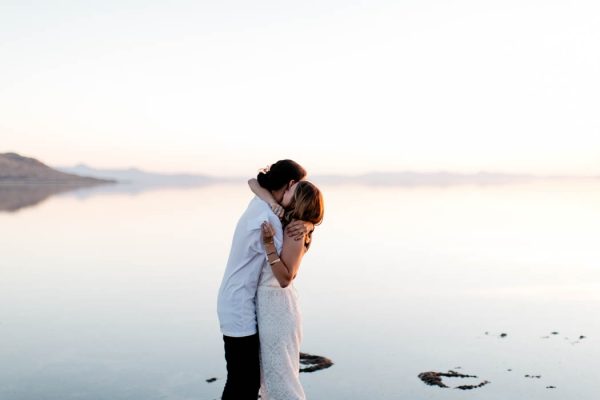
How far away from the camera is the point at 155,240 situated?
19.4 m

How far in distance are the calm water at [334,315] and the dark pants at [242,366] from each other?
229 cm

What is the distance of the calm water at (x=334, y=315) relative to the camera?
668 cm

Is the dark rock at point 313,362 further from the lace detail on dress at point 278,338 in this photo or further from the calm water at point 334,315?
the lace detail on dress at point 278,338

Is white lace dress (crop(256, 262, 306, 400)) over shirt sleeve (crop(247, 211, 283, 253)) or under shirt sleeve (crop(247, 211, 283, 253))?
under

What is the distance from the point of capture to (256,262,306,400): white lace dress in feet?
13.2

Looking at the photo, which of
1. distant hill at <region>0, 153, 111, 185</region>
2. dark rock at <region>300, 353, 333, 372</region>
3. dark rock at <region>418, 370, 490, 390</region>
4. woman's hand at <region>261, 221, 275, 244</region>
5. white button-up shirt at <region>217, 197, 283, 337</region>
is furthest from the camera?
distant hill at <region>0, 153, 111, 185</region>

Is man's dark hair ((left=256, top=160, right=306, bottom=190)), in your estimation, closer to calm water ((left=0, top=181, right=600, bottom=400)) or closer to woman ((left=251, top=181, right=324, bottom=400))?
woman ((left=251, top=181, right=324, bottom=400))

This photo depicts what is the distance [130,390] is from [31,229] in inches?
683

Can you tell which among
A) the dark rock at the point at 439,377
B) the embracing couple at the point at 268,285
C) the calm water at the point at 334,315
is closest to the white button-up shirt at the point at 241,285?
the embracing couple at the point at 268,285

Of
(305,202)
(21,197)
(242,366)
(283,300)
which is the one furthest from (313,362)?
(21,197)

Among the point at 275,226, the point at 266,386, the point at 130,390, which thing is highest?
the point at 275,226

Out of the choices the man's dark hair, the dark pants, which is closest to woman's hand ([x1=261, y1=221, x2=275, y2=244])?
the man's dark hair

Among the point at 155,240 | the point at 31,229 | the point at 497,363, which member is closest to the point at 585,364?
the point at 497,363

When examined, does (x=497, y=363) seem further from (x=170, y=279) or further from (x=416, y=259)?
(x=416, y=259)
